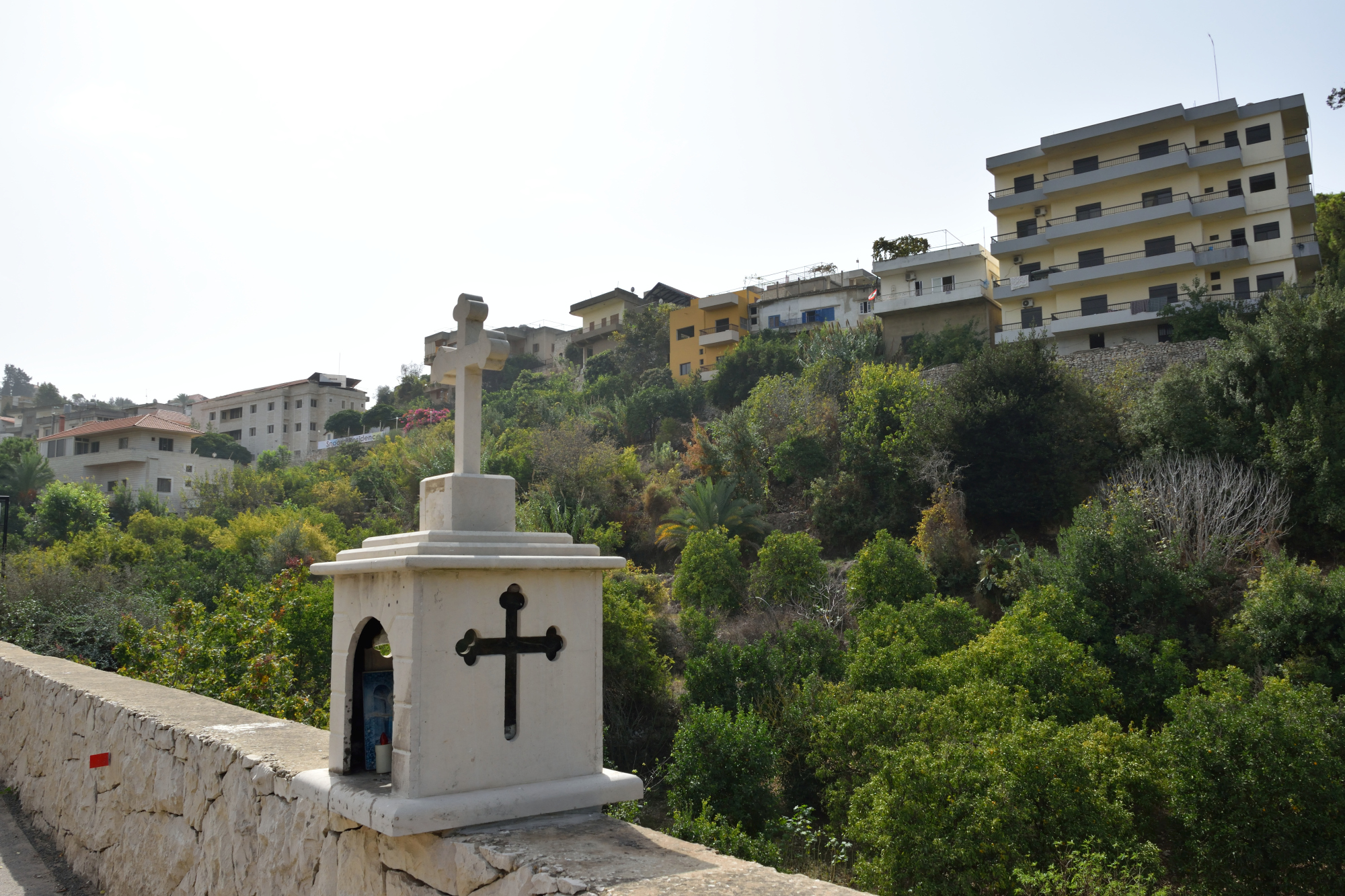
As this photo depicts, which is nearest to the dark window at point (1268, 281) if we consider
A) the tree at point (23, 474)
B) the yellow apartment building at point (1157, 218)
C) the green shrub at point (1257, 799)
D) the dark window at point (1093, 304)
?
the yellow apartment building at point (1157, 218)

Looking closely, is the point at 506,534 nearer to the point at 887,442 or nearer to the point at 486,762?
the point at 486,762

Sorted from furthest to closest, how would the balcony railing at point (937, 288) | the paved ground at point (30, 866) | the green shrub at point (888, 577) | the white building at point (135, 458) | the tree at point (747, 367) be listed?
the white building at point (135, 458), the tree at point (747, 367), the balcony railing at point (937, 288), the green shrub at point (888, 577), the paved ground at point (30, 866)

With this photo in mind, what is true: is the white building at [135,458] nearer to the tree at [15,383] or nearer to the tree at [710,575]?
the tree at [710,575]

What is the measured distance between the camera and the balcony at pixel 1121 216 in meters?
32.1

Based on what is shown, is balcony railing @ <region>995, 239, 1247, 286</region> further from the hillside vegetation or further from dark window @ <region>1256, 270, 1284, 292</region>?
the hillside vegetation

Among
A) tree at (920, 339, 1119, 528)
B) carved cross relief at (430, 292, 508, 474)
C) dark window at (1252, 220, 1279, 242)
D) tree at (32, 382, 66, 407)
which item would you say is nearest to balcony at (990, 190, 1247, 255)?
dark window at (1252, 220, 1279, 242)

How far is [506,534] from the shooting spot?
307cm

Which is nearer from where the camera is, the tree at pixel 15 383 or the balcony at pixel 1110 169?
the balcony at pixel 1110 169

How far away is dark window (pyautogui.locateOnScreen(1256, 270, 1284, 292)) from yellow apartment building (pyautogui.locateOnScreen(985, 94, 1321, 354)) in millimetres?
50

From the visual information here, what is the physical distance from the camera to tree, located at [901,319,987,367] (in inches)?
1326

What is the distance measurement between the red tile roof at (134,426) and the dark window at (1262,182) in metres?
53.5

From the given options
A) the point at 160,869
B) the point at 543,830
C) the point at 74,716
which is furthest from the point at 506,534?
the point at 74,716

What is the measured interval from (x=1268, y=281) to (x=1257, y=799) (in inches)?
1061

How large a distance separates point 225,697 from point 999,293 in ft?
110
